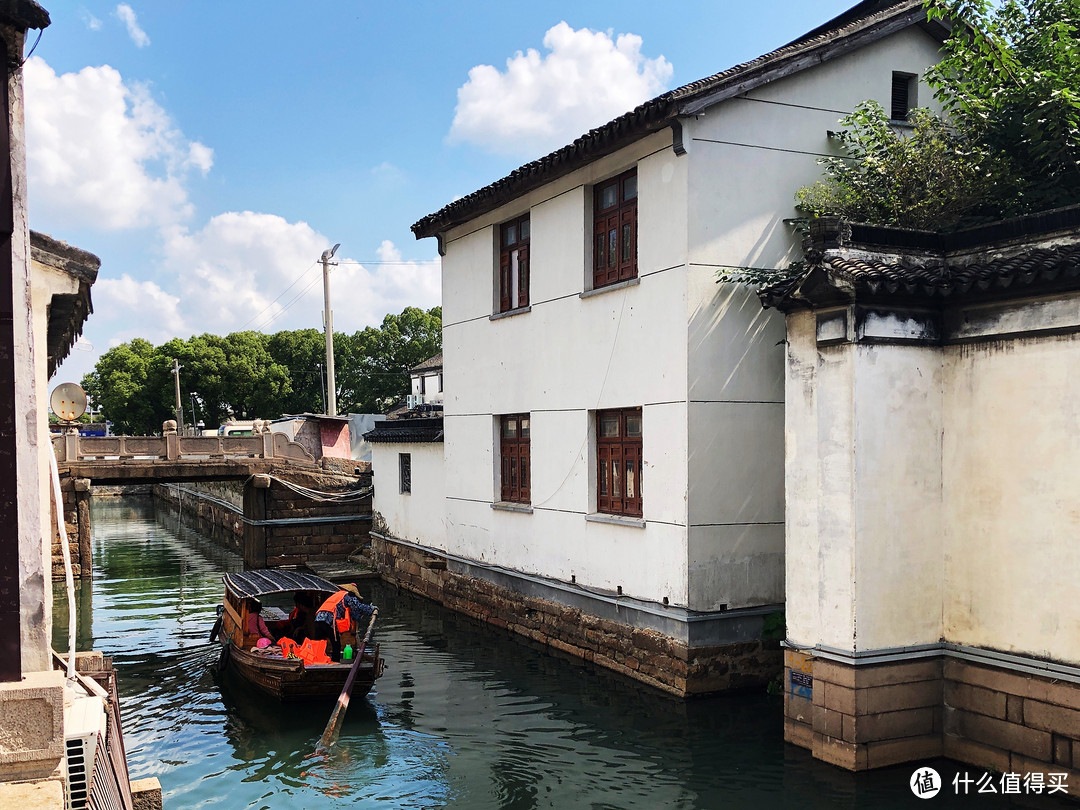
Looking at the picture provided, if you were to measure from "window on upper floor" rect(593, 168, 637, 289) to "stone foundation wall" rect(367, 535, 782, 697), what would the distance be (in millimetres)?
4531

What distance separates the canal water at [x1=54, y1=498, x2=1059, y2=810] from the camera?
833cm

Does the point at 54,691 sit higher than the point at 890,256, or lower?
lower

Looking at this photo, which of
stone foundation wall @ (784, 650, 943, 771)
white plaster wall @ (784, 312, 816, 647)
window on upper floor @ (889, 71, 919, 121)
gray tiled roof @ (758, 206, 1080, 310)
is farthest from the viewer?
window on upper floor @ (889, 71, 919, 121)

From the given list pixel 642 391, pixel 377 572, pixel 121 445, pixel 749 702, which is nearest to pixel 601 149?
pixel 642 391

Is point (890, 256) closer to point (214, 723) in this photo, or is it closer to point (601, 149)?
point (601, 149)

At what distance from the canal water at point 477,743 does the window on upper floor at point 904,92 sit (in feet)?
24.9

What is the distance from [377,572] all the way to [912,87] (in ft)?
48.2

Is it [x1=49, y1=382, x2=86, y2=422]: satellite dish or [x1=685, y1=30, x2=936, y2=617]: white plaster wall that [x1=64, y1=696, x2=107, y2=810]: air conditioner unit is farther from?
[x1=49, y1=382, x2=86, y2=422]: satellite dish

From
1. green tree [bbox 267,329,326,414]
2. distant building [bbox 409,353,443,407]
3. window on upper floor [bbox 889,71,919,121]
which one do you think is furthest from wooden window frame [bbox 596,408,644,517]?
green tree [bbox 267,329,326,414]

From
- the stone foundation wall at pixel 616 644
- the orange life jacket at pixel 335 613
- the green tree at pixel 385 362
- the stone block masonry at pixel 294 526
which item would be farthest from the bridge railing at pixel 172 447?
the green tree at pixel 385 362

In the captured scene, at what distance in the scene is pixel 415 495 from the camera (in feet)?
63.5

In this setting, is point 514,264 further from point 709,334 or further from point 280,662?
point 280,662

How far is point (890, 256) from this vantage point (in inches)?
→ 341

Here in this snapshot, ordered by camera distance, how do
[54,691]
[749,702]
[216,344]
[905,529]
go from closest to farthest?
1. [54,691]
2. [905,529]
3. [749,702]
4. [216,344]
